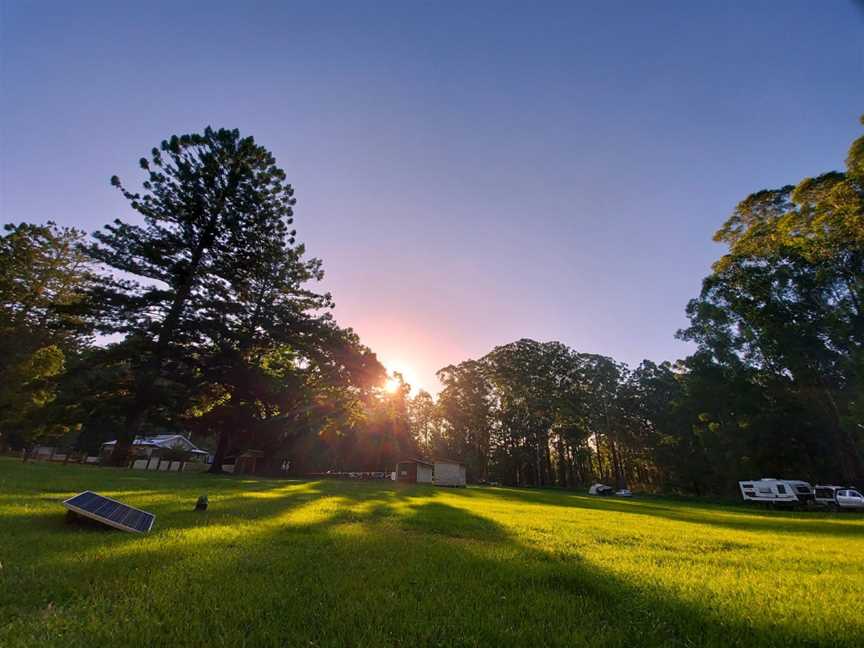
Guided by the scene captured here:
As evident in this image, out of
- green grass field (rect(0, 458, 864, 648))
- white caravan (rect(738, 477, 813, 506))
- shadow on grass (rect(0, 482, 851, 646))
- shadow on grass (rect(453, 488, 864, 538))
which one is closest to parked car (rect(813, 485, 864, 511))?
white caravan (rect(738, 477, 813, 506))

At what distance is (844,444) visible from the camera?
33375 millimetres

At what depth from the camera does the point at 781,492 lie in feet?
92.6

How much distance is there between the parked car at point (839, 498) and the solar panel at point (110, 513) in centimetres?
4125

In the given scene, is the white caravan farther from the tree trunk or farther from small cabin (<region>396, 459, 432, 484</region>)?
the tree trunk

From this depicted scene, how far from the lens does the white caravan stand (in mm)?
27861

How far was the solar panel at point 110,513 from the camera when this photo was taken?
518cm

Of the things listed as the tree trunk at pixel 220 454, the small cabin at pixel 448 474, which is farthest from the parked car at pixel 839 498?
the tree trunk at pixel 220 454

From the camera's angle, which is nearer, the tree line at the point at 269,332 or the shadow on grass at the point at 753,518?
the shadow on grass at the point at 753,518

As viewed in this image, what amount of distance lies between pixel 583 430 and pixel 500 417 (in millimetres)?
13148

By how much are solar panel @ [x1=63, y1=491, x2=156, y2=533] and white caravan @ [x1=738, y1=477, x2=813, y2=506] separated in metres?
38.7

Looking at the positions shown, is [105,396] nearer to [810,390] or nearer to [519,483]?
[810,390]

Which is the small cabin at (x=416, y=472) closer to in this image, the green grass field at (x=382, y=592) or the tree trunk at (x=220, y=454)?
the tree trunk at (x=220, y=454)

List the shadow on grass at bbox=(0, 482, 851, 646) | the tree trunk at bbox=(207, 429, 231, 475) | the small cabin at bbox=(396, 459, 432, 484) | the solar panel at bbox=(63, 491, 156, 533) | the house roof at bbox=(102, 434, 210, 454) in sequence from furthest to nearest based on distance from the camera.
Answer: the house roof at bbox=(102, 434, 210, 454), the small cabin at bbox=(396, 459, 432, 484), the tree trunk at bbox=(207, 429, 231, 475), the solar panel at bbox=(63, 491, 156, 533), the shadow on grass at bbox=(0, 482, 851, 646)

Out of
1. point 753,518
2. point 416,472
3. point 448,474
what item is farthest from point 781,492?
point 416,472
